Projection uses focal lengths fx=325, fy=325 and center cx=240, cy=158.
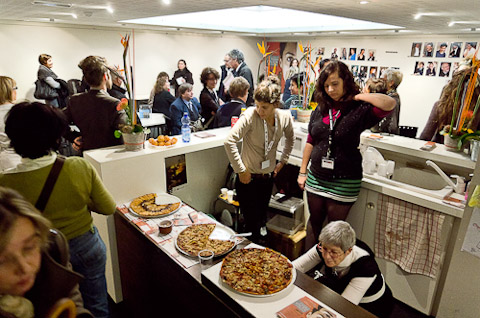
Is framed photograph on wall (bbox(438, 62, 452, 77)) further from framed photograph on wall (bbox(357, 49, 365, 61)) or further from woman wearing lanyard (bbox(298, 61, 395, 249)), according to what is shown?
woman wearing lanyard (bbox(298, 61, 395, 249))

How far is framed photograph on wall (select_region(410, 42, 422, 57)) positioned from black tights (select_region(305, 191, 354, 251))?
524cm

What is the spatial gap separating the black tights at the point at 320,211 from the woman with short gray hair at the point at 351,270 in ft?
1.63

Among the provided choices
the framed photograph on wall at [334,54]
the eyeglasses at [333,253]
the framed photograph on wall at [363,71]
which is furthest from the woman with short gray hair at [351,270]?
the framed photograph on wall at [334,54]

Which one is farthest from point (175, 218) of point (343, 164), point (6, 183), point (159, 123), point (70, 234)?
point (159, 123)

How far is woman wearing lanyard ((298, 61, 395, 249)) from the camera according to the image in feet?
6.91

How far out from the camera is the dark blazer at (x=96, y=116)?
2404 millimetres

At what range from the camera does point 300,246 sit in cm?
281

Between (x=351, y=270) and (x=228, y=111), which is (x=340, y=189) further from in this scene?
(x=228, y=111)

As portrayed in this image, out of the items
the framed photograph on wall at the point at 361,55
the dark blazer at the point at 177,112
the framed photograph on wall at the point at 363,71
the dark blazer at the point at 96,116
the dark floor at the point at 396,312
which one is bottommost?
the dark floor at the point at 396,312

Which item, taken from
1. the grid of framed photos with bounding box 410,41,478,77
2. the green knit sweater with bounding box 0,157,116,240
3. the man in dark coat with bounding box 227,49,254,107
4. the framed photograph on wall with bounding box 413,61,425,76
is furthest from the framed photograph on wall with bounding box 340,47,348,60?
the green knit sweater with bounding box 0,157,116,240

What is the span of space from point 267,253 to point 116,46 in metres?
6.23

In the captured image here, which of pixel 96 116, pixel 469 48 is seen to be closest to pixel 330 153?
pixel 96 116

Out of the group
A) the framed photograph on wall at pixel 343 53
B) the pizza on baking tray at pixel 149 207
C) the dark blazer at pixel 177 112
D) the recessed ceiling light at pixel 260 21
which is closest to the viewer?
the pizza on baking tray at pixel 149 207

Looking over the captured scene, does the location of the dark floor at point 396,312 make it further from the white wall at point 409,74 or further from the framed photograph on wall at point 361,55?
the framed photograph on wall at point 361,55
